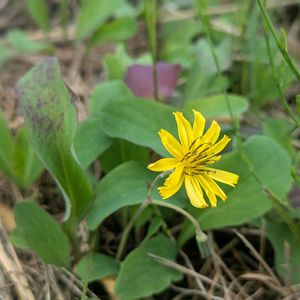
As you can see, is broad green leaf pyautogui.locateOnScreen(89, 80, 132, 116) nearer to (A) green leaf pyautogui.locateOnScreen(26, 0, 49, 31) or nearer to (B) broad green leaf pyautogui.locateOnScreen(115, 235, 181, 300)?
(B) broad green leaf pyautogui.locateOnScreen(115, 235, 181, 300)

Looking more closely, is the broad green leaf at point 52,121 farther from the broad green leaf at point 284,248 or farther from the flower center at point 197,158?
the broad green leaf at point 284,248

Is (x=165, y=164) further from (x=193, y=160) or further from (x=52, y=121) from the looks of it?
(x=52, y=121)

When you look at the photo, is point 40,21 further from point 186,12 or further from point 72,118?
point 72,118

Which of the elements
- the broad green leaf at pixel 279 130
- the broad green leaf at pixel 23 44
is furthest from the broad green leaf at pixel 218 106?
the broad green leaf at pixel 23 44

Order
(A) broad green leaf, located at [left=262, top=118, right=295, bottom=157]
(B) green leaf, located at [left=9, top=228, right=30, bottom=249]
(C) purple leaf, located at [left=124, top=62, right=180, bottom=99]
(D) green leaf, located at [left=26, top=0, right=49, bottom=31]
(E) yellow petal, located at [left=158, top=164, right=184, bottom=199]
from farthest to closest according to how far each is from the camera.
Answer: (D) green leaf, located at [left=26, top=0, right=49, bottom=31] → (C) purple leaf, located at [left=124, top=62, right=180, bottom=99] → (A) broad green leaf, located at [left=262, top=118, right=295, bottom=157] → (B) green leaf, located at [left=9, top=228, right=30, bottom=249] → (E) yellow petal, located at [left=158, top=164, right=184, bottom=199]

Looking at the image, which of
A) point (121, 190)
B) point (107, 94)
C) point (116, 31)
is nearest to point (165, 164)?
point (121, 190)

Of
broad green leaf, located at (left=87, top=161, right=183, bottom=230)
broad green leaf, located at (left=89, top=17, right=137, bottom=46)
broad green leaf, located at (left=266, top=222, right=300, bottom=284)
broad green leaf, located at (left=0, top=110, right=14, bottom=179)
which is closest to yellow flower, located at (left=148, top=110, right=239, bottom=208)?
broad green leaf, located at (left=87, top=161, right=183, bottom=230)
